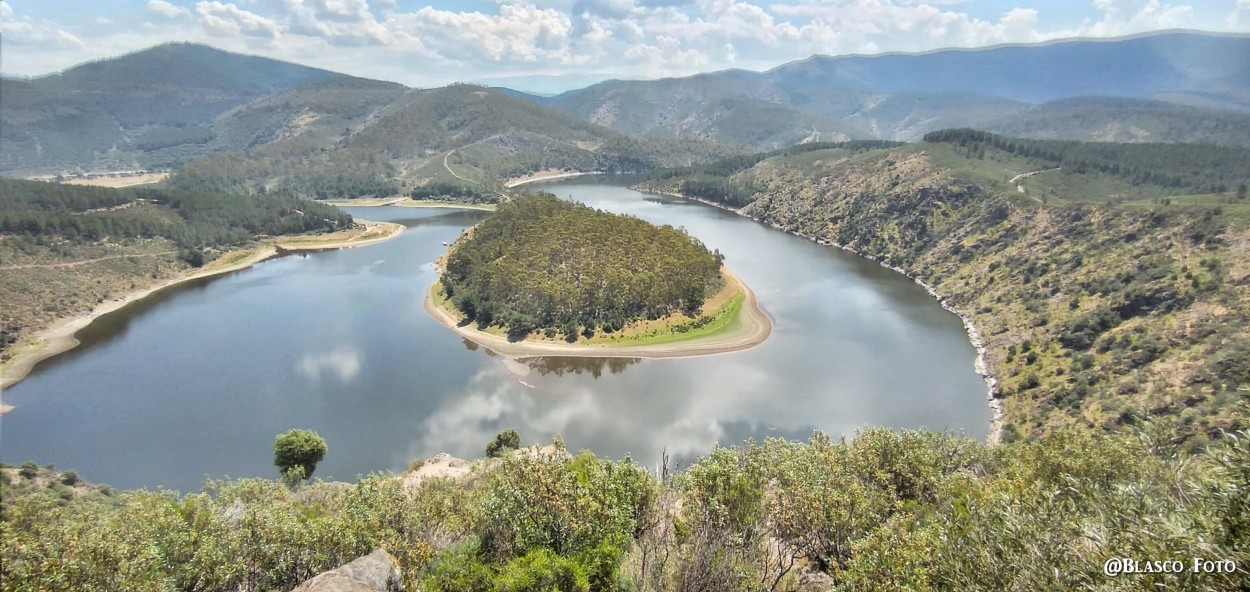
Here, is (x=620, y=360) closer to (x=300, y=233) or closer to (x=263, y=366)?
(x=263, y=366)

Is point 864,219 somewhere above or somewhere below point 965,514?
below

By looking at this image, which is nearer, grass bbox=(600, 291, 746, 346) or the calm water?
the calm water

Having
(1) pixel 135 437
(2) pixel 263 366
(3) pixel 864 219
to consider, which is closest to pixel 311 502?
(1) pixel 135 437

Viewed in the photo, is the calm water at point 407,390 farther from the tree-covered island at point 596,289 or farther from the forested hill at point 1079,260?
the forested hill at point 1079,260

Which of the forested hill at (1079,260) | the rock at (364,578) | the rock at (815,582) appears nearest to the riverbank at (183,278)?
the rock at (364,578)

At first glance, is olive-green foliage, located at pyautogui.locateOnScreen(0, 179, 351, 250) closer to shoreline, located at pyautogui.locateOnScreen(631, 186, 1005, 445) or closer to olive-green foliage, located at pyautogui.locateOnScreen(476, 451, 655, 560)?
olive-green foliage, located at pyautogui.locateOnScreen(476, 451, 655, 560)

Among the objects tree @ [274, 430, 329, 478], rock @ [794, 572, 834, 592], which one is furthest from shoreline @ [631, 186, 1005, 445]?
tree @ [274, 430, 329, 478]
